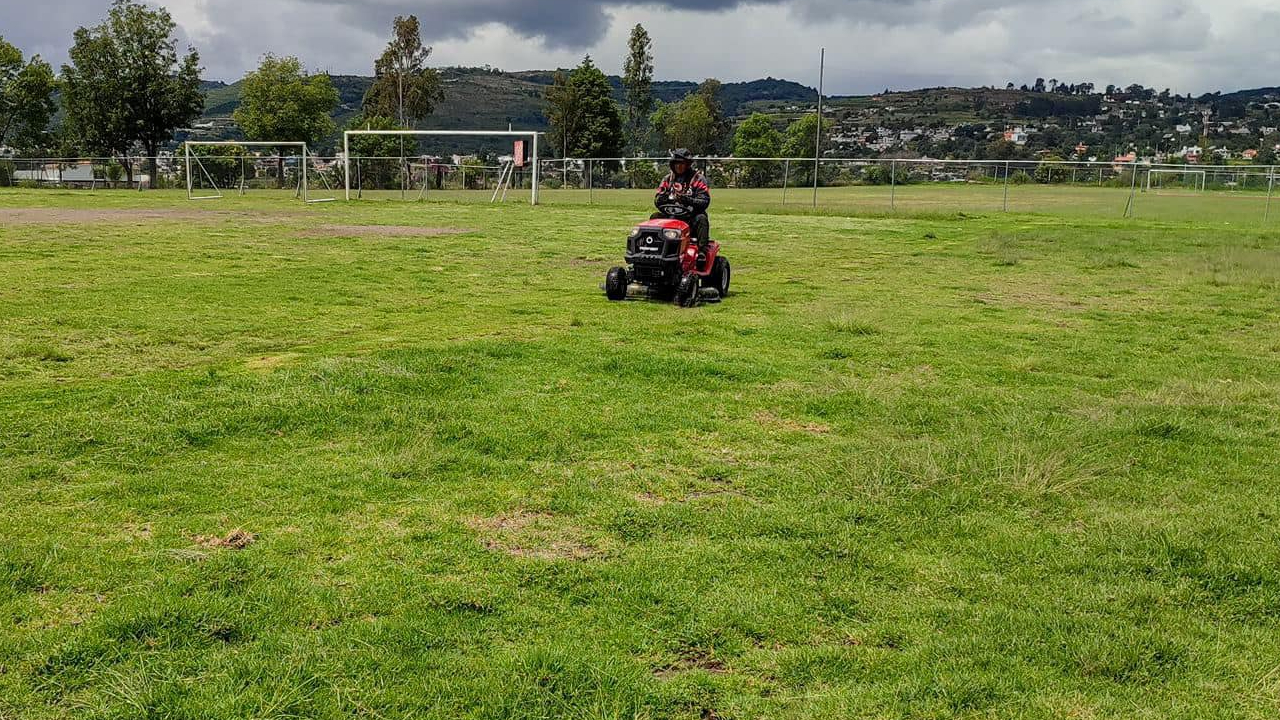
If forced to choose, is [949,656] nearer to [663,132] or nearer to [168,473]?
[168,473]

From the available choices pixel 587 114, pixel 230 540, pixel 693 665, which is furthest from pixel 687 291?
pixel 587 114

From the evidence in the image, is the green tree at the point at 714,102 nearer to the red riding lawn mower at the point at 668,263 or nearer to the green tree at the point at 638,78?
the green tree at the point at 638,78

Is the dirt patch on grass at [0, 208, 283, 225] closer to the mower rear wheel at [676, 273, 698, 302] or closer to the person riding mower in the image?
the person riding mower

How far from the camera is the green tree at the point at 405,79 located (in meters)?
75.5

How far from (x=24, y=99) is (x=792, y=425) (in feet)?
224

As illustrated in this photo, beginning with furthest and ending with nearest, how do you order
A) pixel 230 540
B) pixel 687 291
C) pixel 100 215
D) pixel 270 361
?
1. pixel 100 215
2. pixel 687 291
3. pixel 270 361
4. pixel 230 540

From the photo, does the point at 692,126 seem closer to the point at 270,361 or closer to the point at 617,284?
the point at 617,284

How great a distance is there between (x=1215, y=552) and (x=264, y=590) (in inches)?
149

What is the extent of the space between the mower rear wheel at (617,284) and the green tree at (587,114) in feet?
234

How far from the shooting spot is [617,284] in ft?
35.7

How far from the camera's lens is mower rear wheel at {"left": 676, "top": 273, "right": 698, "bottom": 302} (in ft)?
34.5

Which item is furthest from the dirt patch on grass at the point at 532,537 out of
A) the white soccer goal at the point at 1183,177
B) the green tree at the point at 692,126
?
the green tree at the point at 692,126

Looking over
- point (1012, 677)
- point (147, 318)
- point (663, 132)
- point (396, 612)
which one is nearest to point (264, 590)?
point (396, 612)

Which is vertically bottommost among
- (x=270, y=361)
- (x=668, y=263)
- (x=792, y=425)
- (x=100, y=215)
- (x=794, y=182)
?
(x=792, y=425)
